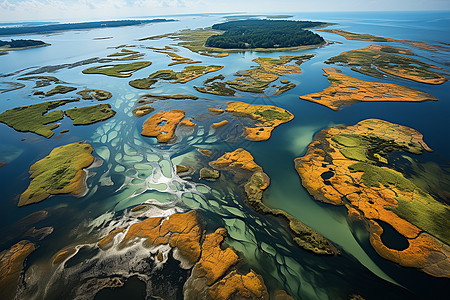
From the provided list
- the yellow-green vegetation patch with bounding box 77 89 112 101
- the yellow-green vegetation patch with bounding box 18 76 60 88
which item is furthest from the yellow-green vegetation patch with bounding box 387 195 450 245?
the yellow-green vegetation patch with bounding box 18 76 60 88

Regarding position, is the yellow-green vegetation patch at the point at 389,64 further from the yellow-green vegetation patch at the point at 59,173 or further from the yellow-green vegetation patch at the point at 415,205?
the yellow-green vegetation patch at the point at 59,173

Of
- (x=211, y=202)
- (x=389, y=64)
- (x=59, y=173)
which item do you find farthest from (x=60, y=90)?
(x=389, y=64)

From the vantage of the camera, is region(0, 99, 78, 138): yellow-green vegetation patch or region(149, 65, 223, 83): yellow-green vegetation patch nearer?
region(0, 99, 78, 138): yellow-green vegetation patch

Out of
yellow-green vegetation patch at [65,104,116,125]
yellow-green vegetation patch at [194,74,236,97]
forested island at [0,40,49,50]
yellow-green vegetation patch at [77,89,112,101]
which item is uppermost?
forested island at [0,40,49,50]

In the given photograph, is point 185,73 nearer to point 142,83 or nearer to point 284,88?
point 142,83

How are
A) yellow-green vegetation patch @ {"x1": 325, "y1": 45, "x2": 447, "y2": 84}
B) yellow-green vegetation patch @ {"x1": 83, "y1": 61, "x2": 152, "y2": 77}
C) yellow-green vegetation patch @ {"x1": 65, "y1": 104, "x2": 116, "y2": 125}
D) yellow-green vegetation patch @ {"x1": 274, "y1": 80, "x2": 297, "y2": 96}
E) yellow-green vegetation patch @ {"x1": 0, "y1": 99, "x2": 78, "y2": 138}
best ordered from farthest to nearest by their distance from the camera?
yellow-green vegetation patch @ {"x1": 83, "y1": 61, "x2": 152, "y2": 77} → yellow-green vegetation patch @ {"x1": 325, "y1": 45, "x2": 447, "y2": 84} → yellow-green vegetation patch @ {"x1": 274, "y1": 80, "x2": 297, "y2": 96} → yellow-green vegetation patch @ {"x1": 65, "y1": 104, "x2": 116, "y2": 125} → yellow-green vegetation patch @ {"x1": 0, "y1": 99, "x2": 78, "y2": 138}

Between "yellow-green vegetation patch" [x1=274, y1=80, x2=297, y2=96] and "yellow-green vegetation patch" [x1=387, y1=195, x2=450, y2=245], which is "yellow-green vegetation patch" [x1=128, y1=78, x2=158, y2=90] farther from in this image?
"yellow-green vegetation patch" [x1=387, y1=195, x2=450, y2=245]

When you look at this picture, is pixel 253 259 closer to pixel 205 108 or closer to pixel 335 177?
pixel 335 177

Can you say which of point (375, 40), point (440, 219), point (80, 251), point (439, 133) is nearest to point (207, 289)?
point (80, 251)
